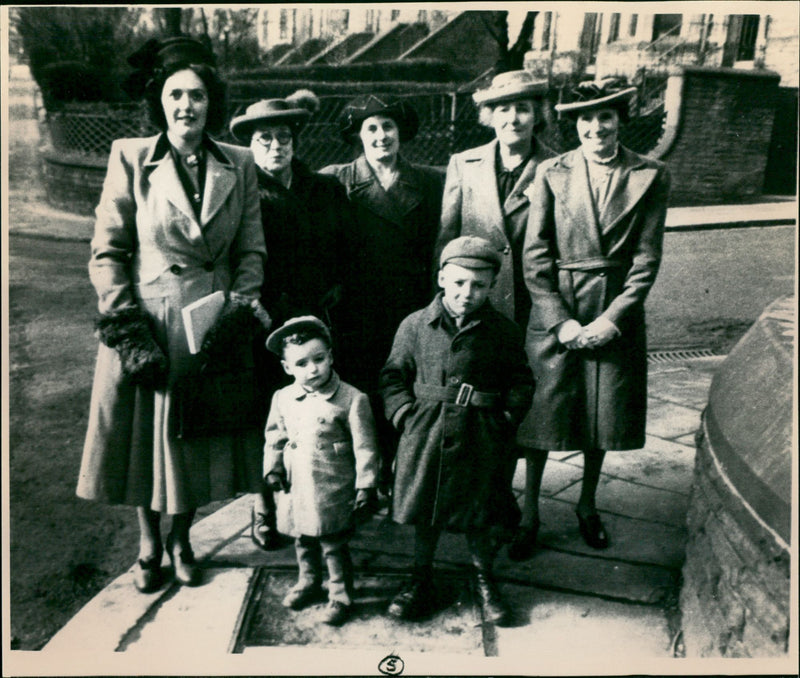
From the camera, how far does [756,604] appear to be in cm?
273

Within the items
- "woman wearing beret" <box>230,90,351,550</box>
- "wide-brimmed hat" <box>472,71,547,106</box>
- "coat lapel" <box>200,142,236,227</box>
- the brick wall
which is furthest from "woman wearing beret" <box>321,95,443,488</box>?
the brick wall

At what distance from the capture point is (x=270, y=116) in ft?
11.1

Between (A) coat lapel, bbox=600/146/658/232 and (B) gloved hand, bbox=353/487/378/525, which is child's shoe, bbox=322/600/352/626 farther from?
(A) coat lapel, bbox=600/146/658/232

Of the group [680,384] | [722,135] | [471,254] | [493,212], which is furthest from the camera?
[680,384]

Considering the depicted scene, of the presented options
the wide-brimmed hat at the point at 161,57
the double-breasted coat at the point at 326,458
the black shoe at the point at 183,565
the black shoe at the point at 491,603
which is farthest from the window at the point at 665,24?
the black shoe at the point at 183,565

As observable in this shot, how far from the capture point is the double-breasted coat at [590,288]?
346 centimetres

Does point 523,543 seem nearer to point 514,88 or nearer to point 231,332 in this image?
point 231,332

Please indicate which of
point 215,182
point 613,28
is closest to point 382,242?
point 215,182

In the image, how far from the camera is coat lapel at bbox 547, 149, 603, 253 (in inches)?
136

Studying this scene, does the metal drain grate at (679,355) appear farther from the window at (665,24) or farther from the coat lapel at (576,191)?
the window at (665,24)

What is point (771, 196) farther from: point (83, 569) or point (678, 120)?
point (83, 569)

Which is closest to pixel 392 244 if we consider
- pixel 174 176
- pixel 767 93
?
pixel 174 176

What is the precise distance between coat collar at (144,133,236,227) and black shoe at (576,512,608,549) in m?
2.31

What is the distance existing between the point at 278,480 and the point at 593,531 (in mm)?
1617
